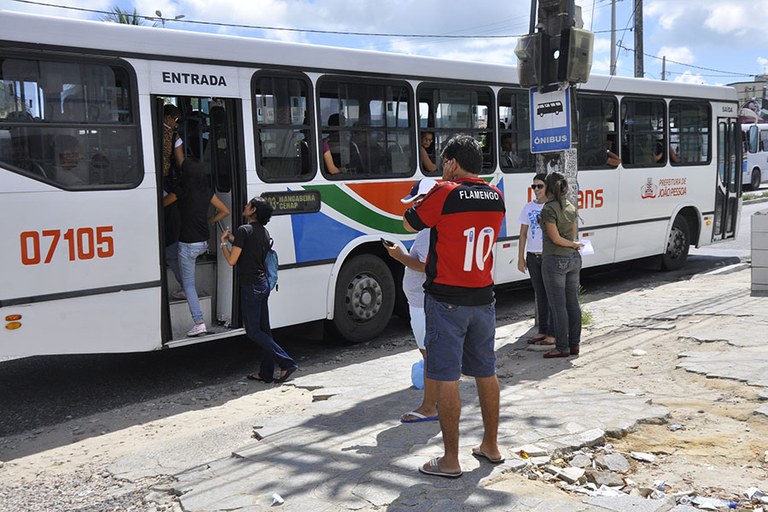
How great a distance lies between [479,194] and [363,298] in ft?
14.1

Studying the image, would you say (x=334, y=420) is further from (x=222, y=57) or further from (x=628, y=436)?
(x=222, y=57)

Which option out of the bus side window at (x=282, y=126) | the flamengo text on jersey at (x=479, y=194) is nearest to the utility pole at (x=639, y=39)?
the bus side window at (x=282, y=126)

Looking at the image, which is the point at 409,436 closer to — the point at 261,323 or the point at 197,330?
the point at 261,323

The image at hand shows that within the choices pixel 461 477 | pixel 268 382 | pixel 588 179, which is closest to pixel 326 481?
pixel 461 477

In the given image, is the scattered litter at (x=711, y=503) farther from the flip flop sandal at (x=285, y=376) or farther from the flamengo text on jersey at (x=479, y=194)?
the flip flop sandal at (x=285, y=376)

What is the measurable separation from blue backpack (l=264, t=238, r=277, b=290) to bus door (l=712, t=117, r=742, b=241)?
9293 mm

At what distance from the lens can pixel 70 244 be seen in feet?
20.8

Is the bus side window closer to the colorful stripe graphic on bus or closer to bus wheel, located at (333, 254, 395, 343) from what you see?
the colorful stripe graphic on bus

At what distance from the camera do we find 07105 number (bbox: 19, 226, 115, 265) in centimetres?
613

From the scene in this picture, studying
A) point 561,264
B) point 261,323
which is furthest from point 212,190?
point 561,264

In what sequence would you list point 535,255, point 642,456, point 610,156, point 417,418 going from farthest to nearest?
point 610,156
point 535,255
point 417,418
point 642,456

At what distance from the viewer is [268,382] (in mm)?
7316

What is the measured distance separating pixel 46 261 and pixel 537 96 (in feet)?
16.1

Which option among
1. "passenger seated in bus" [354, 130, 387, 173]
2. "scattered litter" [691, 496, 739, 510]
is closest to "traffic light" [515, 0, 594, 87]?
"passenger seated in bus" [354, 130, 387, 173]
